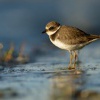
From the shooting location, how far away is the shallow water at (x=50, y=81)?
820 cm

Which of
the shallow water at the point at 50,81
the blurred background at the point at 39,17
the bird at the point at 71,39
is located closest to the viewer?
the shallow water at the point at 50,81

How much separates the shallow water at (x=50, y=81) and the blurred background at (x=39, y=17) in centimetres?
508

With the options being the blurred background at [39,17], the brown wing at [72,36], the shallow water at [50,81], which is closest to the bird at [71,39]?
the brown wing at [72,36]

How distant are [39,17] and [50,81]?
1072cm

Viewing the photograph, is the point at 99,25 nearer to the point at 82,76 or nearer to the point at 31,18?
the point at 31,18

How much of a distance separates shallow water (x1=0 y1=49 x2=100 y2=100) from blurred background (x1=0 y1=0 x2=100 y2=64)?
508 cm

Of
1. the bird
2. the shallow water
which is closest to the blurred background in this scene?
the bird

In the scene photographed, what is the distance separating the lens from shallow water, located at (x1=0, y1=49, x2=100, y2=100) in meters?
8.20

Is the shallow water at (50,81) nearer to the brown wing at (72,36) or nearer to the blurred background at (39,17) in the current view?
the brown wing at (72,36)

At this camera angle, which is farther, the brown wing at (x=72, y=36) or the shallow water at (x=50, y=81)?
the brown wing at (x=72, y=36)

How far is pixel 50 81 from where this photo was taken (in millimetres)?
9547

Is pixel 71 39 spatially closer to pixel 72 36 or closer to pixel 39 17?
→ pixel 72 36

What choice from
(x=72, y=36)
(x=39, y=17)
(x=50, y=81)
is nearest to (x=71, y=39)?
(x=72, y=36)

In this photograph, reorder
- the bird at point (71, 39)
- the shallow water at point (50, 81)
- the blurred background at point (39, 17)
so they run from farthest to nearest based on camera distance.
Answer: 1. the blurred background at point (39, 17)
2. the bird at point (71, 39)
3. the shallow water at point (50, 81)
